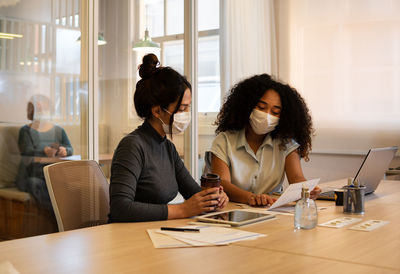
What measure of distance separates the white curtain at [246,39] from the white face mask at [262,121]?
2.01 meters

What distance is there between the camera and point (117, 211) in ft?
5.80

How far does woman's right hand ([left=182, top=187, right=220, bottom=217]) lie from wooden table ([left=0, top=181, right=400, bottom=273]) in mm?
207

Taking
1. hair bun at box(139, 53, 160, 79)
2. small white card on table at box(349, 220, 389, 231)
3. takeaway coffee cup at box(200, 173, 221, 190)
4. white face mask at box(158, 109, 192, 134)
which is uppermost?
hair bun at box(139, 53, 160, 79)

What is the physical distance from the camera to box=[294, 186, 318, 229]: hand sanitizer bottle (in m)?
1.65

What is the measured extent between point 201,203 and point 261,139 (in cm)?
95

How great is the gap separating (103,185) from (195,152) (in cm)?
224

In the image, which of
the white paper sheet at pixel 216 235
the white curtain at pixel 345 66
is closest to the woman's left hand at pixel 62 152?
the white paper sheet at pixel 216 235

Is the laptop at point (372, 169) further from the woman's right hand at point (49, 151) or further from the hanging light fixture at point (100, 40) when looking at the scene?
the hanging light fixture at point (100, 40)

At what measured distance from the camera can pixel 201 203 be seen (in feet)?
6.01

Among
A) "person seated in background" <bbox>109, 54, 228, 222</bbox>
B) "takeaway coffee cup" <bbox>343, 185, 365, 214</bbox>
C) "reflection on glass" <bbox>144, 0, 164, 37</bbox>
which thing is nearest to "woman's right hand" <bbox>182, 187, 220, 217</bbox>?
"person seated in background" <bbox>109, 54, 228, 222</bbox>

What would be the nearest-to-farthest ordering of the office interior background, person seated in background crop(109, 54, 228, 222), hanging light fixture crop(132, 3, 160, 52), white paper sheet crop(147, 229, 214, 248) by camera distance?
white paper sheet crop(147, 229, 214, 248) → person seated in background crop(109, 54, 228, 222) → the office interior background → hanging light fixture crop(132, 3, 160, 52)

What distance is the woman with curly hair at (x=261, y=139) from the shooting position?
2570mm

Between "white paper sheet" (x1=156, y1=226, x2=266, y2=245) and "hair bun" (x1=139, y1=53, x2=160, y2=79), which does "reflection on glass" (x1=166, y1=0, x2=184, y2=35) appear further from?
"white paper sheet" (x1=156, y1=226, x2=266, y2=245)

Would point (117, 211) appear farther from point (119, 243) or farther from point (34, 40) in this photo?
point (34, 40)
